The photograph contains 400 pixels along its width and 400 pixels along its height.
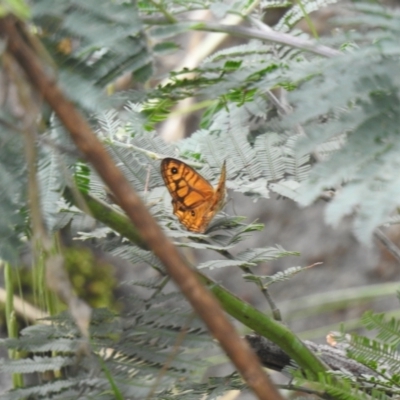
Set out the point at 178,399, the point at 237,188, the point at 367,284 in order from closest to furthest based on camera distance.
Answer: the point at 178,399, the point at 237,188, the point at 367,284

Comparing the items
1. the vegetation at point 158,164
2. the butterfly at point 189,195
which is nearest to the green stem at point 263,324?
the vegetation at point 158,164

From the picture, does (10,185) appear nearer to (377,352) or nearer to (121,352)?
(121,352)

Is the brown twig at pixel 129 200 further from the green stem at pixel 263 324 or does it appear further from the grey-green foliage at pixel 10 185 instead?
the green stem at pixel 263 324

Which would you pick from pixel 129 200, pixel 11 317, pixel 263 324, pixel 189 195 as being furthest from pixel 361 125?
pixel 11 317

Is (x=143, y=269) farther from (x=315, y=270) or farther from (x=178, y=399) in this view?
(x=178, y=399)

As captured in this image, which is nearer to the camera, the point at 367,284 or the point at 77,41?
the point at 77,41

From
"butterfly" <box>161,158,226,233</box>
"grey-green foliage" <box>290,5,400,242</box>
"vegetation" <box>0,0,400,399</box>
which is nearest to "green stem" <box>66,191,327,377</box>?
"vegetation" <box>0,0,400,399</box>

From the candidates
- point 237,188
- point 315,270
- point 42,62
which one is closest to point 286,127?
point 42,62
